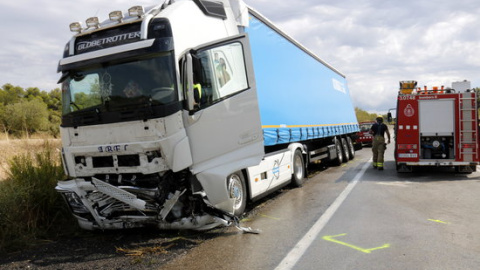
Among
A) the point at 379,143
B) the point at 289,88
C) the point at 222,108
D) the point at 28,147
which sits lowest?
the point at 379,143

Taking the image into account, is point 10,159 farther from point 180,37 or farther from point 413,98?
point 413,98

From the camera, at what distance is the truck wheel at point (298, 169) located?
369 inches

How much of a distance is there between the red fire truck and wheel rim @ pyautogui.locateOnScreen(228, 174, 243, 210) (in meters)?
6.68

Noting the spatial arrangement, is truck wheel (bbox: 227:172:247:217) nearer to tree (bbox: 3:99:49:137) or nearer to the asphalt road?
the asphalt road

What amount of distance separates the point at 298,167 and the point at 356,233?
4.42 metres

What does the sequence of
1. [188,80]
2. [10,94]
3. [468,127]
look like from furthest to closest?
[10,94] < [468,127] < [188,80]

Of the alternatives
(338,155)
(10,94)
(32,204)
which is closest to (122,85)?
(32,204)

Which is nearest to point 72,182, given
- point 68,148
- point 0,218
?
point 68,148

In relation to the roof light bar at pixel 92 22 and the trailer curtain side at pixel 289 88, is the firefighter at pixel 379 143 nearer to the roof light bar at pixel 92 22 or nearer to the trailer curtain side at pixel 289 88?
the trailer curtain side at pixel 289 88

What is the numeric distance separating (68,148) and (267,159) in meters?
3.69

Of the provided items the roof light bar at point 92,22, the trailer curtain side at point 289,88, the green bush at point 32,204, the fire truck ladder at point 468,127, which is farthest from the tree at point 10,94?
the fire truck ladder at point 468,127

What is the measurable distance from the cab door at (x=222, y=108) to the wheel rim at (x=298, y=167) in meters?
3.65

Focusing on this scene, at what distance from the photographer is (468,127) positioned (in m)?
10.7

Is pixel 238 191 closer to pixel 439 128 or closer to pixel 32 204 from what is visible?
pixel 32 204
